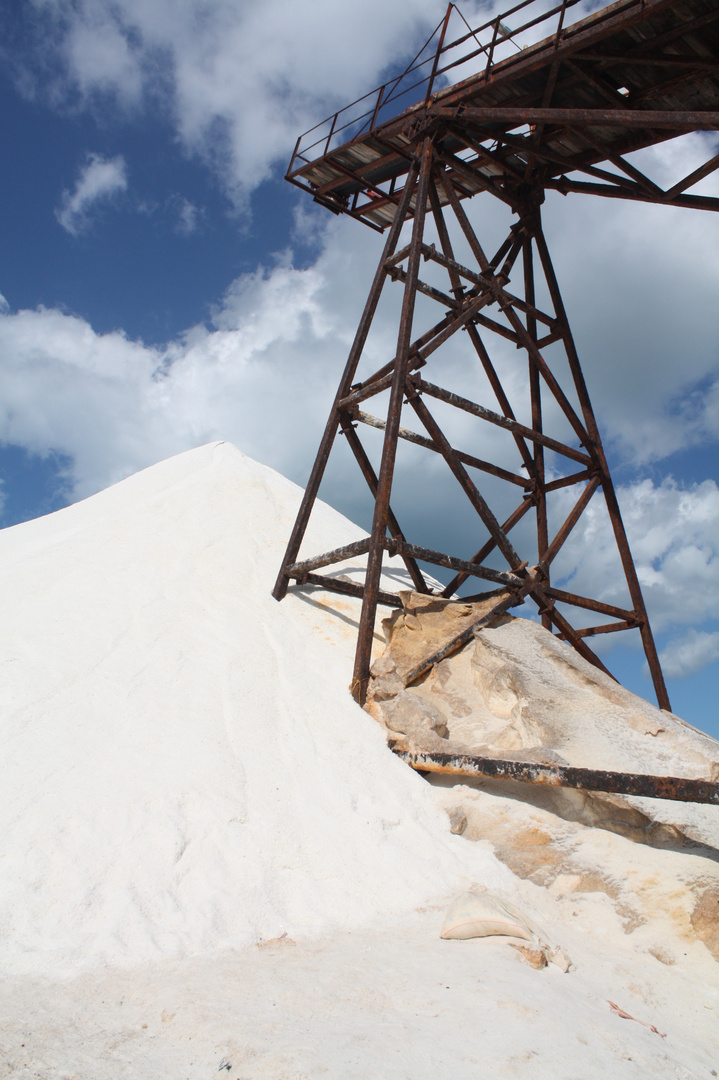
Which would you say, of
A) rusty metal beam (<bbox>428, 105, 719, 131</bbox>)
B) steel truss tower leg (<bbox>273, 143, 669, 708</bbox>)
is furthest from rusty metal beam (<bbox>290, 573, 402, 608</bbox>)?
rusty metal beam (<bbox>428, 105, 719, 131</bbox>)

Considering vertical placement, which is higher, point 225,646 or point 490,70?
point 490,70

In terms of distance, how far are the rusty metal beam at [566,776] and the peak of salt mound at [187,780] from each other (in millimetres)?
184

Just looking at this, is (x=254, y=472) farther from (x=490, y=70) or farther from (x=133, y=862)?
(x=133, y=862)

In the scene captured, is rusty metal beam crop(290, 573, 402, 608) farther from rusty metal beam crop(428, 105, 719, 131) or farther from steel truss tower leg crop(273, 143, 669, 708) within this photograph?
rusty metal beam crop(428, 105, 719, 131)

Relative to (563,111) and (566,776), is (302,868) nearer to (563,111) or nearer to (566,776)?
(566,776)

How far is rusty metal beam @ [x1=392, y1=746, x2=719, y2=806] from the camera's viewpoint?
3.27m

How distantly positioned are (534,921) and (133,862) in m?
1.91

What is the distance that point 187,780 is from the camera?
11.6ft

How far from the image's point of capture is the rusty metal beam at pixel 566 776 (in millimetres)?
→ 3271

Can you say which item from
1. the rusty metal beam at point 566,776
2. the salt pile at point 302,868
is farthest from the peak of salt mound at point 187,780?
the rusty metal beam at point 566,776

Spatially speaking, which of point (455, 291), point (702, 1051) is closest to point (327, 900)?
point (702, 1051)

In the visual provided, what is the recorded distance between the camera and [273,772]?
3.81 m

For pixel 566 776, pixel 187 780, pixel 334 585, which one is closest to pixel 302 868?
pixel 187 780

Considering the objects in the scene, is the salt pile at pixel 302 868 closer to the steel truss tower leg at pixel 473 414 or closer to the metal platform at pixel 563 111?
the steel truss tower leg at pixel 473 414
